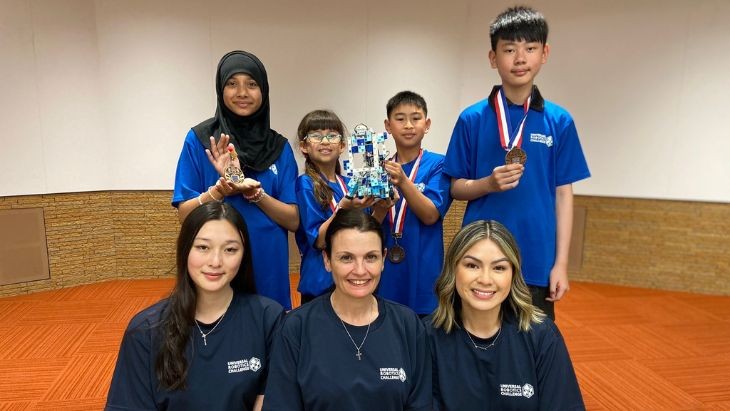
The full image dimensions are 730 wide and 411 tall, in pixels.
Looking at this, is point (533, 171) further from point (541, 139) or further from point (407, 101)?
point (407, 101)

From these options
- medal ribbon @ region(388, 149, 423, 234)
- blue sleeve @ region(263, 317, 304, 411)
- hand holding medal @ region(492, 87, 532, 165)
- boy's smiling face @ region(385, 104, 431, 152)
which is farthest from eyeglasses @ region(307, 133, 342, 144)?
blue sleeve @ region(263, 317, 304, 411)

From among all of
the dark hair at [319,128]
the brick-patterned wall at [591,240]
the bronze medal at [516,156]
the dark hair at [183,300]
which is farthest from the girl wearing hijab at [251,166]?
the brick-patterned wall at [591,240]

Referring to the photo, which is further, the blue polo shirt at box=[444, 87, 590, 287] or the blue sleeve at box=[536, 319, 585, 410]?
the blue polo shirt at box=[444, 87, 590, 287]

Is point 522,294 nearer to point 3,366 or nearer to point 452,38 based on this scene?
point 3,366

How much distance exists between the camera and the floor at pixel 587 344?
3.09 m

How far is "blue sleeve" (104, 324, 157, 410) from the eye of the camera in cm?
166

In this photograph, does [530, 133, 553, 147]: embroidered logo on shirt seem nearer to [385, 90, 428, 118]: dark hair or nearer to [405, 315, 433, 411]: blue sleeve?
[385, 90, 428, 118]: dark hair

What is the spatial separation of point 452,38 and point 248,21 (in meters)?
2.45

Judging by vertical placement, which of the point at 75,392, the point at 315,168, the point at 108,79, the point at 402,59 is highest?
the point at 402,59

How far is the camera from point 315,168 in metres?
2.45

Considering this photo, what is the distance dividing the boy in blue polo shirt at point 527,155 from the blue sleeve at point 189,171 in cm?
127

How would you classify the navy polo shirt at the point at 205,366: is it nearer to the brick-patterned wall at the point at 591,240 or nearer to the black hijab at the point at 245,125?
the black hijab at the point at 245,125

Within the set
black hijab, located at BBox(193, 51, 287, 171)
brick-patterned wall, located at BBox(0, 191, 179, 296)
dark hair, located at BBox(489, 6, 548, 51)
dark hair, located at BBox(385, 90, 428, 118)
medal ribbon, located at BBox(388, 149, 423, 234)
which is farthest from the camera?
brick-patterned wall, located at BBox(0, 191, 179, 296)

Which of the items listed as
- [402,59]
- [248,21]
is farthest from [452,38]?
[248,21]
